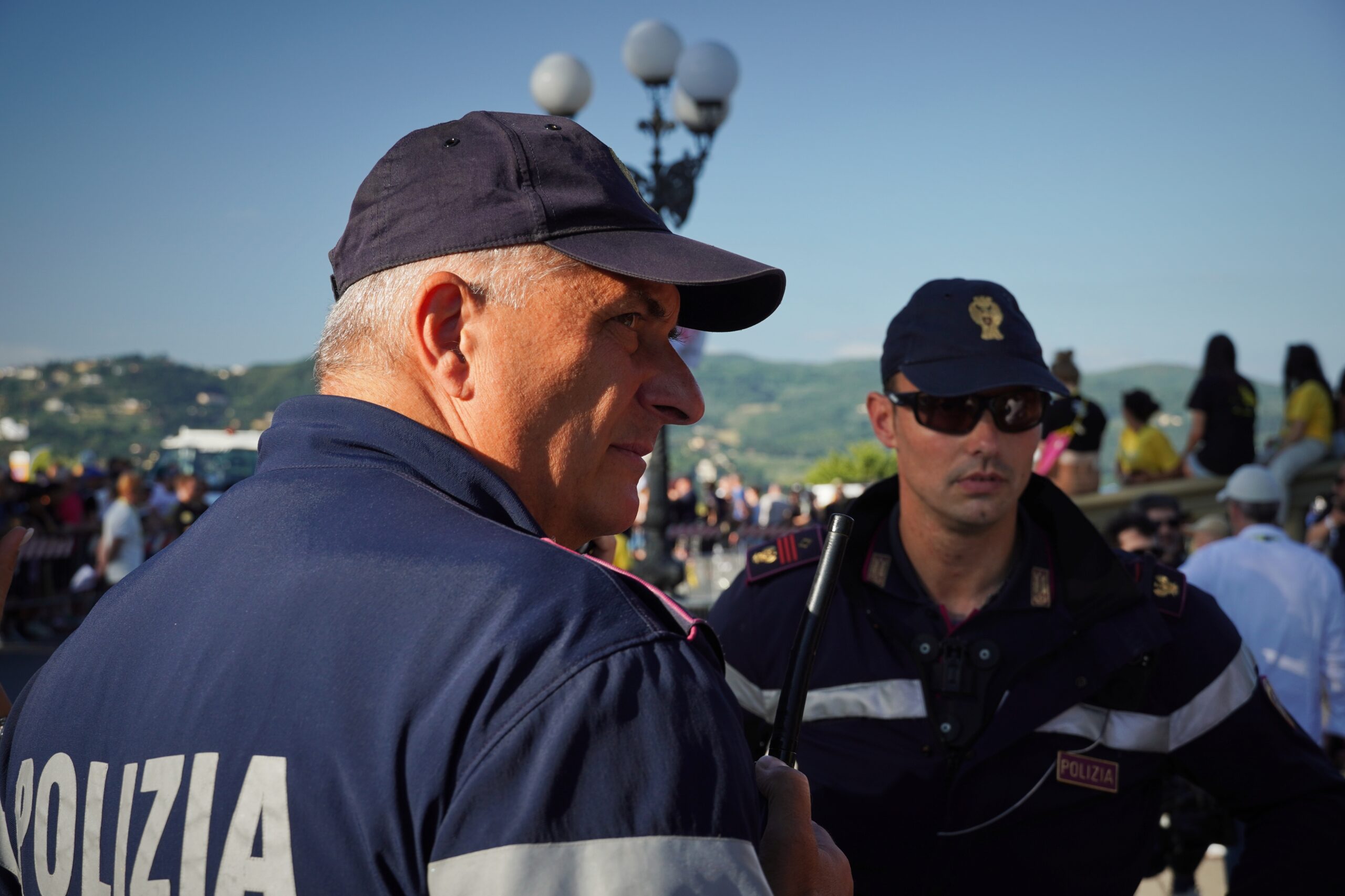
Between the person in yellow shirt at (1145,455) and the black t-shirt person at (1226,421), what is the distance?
0.41 meters

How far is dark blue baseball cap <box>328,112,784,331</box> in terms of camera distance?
1.22m

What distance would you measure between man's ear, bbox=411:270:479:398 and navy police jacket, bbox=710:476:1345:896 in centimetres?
146

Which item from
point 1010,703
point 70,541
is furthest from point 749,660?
point 70,541

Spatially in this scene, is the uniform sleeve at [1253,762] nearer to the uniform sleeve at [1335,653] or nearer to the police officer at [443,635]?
the police officer at [443,635]

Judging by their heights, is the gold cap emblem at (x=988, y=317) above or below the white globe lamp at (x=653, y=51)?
below

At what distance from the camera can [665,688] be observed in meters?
0.94

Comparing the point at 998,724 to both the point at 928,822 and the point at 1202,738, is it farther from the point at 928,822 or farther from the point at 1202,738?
the point at 1202,738

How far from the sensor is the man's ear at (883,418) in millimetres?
2842

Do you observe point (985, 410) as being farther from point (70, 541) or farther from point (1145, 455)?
point (70, 541)

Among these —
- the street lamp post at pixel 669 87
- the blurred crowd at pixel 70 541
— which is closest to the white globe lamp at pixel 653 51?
the street lamp post at pixel 669 87

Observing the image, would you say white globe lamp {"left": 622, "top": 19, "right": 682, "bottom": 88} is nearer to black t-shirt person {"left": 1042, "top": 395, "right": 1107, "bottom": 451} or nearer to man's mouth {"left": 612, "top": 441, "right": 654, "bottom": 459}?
black t-shirt person {"left": 1042, "top": 395, "right": 1107, "bottom": 451}

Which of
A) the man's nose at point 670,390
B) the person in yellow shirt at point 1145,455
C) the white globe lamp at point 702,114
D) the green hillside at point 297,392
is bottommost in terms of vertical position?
the green hillside at point 297,392

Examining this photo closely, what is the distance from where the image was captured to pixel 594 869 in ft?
2.86

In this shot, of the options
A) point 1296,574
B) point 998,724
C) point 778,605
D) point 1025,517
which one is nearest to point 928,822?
point 998,724
